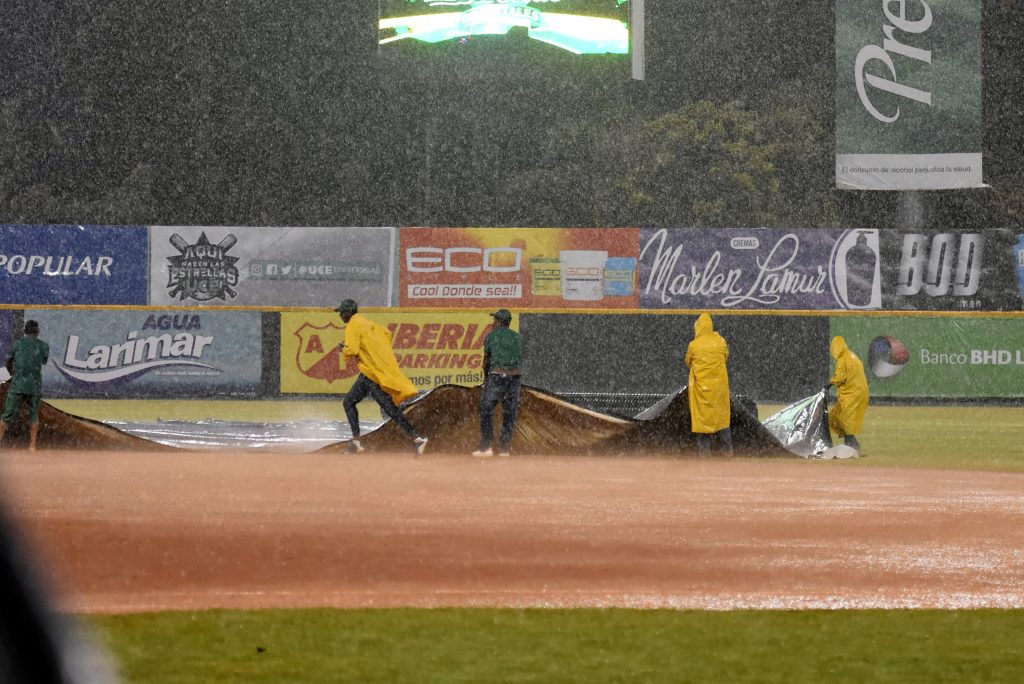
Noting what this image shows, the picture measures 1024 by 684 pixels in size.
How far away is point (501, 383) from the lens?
1627cm

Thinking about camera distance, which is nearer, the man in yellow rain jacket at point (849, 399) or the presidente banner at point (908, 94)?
the man in yellow rain jacket at point (849, 399)

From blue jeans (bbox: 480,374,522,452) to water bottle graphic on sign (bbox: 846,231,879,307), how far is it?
12395mm

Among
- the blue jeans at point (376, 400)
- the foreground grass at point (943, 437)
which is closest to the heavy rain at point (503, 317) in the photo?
the blue jeans at point (376, 400)

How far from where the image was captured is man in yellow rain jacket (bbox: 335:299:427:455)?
53.7 feet

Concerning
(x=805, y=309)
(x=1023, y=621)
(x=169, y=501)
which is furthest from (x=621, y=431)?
(x=805, y=309)

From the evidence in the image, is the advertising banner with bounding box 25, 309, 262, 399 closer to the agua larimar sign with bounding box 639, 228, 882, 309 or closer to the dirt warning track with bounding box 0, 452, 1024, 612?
the agua larimar sign with bounding box 639, 228, 882, 309

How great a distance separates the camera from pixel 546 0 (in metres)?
38.1

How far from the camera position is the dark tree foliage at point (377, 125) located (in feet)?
143

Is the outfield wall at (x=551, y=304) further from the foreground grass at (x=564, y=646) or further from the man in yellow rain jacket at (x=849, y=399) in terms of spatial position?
the foreground grass at (x=564, y=646)

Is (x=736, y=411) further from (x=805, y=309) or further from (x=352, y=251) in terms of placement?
(x=352, y=251)

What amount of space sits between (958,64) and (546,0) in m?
11.1

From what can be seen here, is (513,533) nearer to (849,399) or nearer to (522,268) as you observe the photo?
(849,399)

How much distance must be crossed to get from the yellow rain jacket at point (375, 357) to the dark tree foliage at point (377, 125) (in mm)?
26255

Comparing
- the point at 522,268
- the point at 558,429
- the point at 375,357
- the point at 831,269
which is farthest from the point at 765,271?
the point at 375,357
